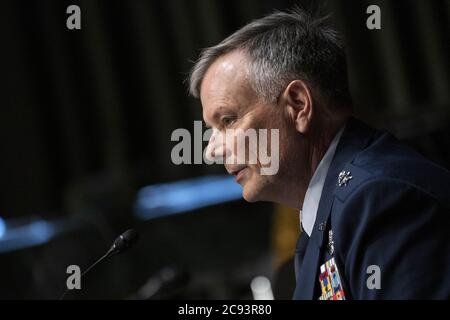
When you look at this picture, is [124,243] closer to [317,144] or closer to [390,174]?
[317,144]

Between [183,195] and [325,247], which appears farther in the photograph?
[183,195]

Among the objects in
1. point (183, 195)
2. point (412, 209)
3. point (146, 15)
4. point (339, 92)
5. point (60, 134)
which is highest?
point (146, 15)

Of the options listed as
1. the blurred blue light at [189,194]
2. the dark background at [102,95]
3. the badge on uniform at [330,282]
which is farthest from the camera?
the dark background at [102,95]

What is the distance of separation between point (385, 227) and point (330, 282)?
0.68 ft

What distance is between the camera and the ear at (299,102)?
5.16 feet

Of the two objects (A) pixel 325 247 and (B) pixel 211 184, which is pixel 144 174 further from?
(A) pixel 325 247

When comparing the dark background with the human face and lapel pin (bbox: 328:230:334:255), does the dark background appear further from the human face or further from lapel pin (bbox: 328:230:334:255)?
lapel pin (bbox: 328:230:334:255)

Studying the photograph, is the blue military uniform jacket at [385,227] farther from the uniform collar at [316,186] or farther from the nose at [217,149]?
the nose at [217,149]

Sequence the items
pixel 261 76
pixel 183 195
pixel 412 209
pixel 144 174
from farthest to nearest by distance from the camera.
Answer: pixel 144 174, pixel 183 195, pixel 261 76, pixel 412 209

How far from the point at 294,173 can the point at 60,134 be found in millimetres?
4446

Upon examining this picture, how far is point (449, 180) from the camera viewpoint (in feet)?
4.60

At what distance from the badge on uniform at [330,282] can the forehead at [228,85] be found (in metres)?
0.42

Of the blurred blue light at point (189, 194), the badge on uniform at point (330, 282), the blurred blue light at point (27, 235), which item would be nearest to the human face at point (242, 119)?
the badge on uniform at point (330, 282)

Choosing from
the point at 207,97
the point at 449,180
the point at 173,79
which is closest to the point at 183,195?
the point at 173,79
